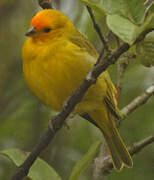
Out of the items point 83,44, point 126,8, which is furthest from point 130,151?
point 126,8

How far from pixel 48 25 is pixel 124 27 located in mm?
1969

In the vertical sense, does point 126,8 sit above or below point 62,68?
above

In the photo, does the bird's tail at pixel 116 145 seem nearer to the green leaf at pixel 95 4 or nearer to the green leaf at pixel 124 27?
the green leaf at pixel 95 4

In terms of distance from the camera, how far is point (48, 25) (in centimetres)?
341

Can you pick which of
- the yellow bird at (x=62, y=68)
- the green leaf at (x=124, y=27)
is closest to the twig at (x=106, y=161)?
the yellow bird at (x=62, y=68)

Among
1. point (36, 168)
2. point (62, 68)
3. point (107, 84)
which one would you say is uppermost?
point (62, 68)

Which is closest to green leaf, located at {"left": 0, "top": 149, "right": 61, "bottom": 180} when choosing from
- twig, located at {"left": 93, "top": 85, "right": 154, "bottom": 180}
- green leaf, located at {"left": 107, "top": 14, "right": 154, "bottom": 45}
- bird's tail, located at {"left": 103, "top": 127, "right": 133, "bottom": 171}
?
twig, located at {"left": 93, "top": 85, "right": 154, "bottom": 180}

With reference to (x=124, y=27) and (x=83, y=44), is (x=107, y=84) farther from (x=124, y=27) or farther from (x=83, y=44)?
(x=124, y=27)

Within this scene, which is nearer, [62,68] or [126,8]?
[126,8]

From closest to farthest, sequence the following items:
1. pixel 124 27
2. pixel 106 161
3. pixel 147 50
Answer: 1. pixel 124 27
2. pixel 147 50
3. pixel 106 161

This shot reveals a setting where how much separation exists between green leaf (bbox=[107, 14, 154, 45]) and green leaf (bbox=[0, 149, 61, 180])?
1.38 meters

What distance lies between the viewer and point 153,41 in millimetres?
1840

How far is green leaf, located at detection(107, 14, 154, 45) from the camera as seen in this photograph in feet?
4.81

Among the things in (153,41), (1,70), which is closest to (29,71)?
(1,70)
